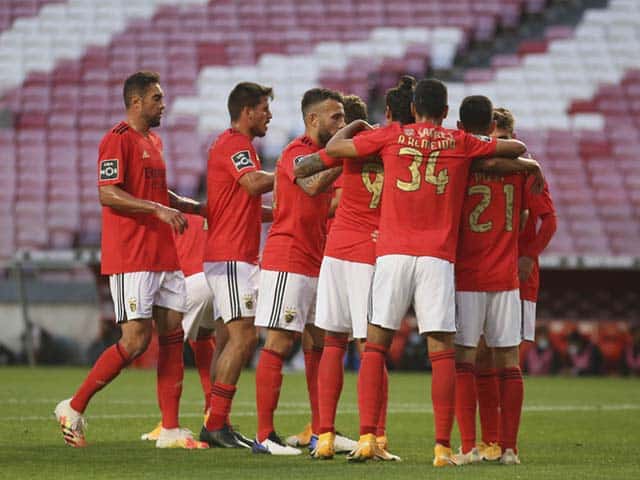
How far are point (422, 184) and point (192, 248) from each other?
326cm

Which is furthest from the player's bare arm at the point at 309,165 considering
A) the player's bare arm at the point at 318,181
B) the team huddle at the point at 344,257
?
the player's bare arm at the point at 318,181

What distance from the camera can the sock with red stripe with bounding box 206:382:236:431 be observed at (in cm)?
761

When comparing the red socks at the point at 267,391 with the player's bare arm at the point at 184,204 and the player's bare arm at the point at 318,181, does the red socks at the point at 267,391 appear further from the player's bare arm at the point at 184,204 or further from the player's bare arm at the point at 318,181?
the player's bare arm at the point at 184,204

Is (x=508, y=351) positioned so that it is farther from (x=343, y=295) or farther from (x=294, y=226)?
(x=294, y=226)

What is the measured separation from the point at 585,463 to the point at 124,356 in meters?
2.69

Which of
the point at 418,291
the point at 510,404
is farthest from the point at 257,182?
the point at 510,404

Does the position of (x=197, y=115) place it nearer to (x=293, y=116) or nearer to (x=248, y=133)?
(x=293, y=116)

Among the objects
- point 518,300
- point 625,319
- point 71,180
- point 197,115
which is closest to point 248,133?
point 518,300

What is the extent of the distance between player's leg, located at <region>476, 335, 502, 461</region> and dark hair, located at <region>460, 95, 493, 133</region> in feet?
4.02

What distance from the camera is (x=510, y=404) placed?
22.3ft

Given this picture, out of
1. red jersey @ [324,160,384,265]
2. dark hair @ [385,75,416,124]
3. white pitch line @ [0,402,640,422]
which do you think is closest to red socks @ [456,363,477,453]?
red jersey @ [324,160,384,265]

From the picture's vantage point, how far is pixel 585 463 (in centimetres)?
670

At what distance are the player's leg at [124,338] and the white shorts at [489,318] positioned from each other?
1.92 meters

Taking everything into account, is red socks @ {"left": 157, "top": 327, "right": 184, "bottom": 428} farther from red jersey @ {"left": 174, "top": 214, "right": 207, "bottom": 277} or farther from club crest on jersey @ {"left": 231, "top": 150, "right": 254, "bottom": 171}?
red jersey @ {"left": 174, "top": 214, "right": 207, "bottom": 277}
